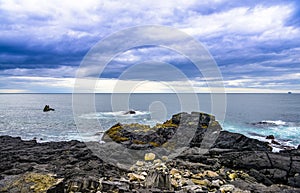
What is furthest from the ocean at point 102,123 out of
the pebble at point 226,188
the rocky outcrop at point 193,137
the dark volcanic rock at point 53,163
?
the pebble at point 226,188

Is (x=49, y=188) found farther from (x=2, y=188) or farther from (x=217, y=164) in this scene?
(x=217, y=164)

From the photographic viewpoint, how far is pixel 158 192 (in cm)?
1018

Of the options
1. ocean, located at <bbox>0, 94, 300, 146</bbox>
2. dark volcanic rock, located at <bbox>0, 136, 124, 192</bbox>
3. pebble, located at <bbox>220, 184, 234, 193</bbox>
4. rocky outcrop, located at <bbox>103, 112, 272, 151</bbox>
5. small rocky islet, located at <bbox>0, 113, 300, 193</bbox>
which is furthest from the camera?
ocean, located at <bbox>0, 94, 300, 146</bbox>

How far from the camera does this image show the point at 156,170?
12.1 metres

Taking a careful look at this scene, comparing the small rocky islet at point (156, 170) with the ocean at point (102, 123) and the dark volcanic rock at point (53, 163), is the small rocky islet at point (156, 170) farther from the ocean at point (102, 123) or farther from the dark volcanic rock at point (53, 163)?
the ocean at point (102, 123)

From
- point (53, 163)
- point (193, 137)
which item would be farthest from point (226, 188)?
point (193, 137)

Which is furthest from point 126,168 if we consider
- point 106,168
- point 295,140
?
point 295,140

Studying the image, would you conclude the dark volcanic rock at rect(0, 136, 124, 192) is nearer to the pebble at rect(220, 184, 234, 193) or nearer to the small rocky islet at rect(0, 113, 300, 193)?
the small rocky islet at rect(0, 113, 300, 193)

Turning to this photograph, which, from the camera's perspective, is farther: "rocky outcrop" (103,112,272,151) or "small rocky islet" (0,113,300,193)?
"rocky outcrop" (103,112,272,151)

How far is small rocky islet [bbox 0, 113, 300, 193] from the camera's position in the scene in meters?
10.6

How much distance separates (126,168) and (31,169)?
5.70 meters

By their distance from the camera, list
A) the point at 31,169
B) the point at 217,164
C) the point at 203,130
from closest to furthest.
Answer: the point at 31,169
the point at 217,164
the point at 203,130

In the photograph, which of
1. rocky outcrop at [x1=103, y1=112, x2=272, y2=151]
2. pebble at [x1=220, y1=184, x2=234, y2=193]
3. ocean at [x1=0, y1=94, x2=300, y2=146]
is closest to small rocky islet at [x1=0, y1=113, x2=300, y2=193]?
pebble at [x1=220, y1=184, x2=234, y2=193]

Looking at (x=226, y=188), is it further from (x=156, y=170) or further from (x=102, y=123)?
(x=102, y=123)
